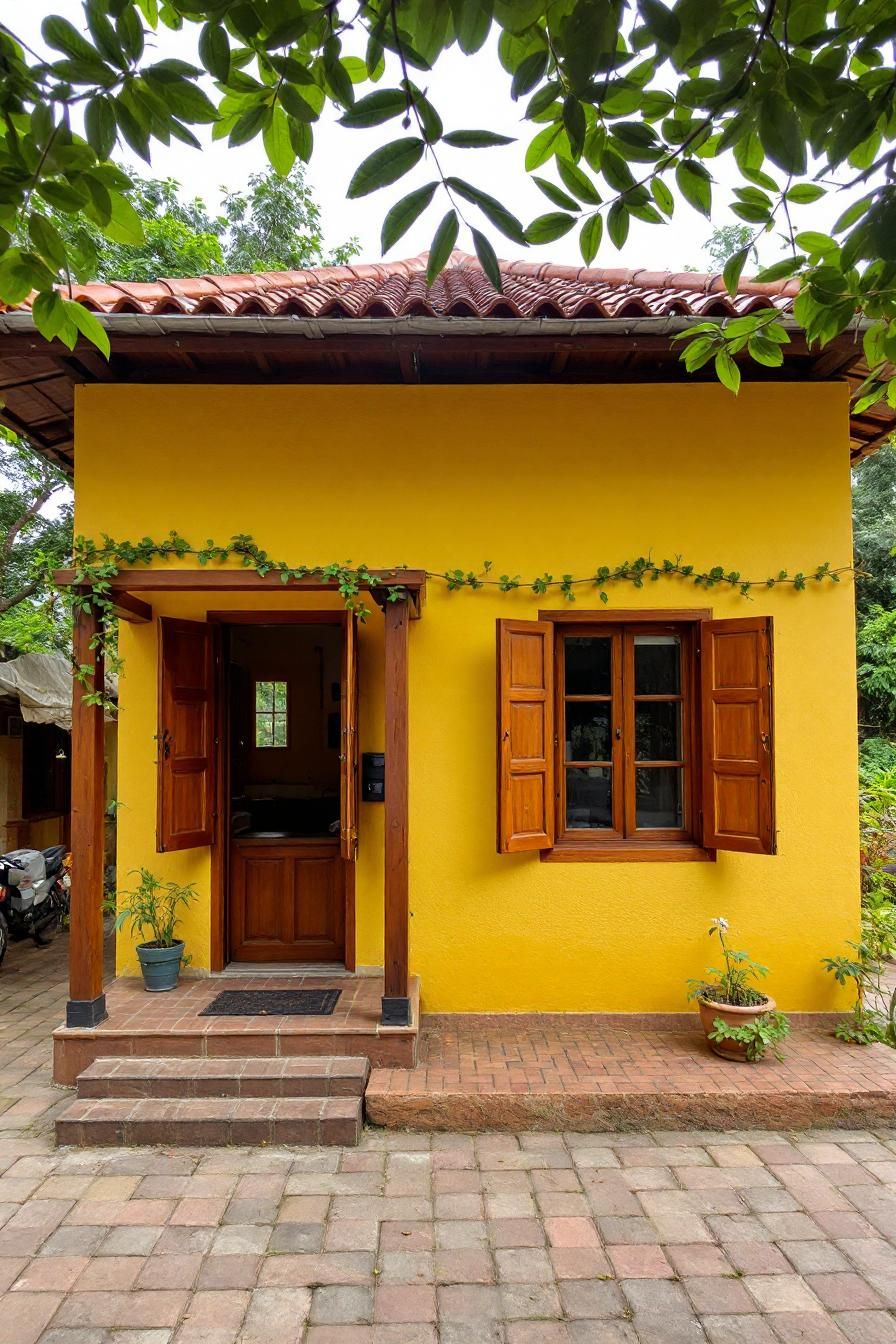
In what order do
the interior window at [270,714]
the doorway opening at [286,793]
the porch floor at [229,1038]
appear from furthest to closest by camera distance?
the interior window at [270,714] → the doorway opening at [286,793] → the porch floor at [229,1038]

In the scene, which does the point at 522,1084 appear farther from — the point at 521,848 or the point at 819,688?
the point at 819,688

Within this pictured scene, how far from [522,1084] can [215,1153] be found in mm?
1536

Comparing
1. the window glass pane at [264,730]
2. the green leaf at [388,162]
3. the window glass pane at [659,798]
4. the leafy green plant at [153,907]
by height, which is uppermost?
the green leaf at [388,162]

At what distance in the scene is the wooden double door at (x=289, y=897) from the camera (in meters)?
5.22

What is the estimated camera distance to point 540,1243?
2977 mm

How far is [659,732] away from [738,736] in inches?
21.0

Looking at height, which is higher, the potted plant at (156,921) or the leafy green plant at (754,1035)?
the potted plant at (156,921)

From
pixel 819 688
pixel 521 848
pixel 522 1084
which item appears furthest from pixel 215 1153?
pixel 819 688

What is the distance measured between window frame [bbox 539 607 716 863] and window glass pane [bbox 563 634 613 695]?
4 centimetres

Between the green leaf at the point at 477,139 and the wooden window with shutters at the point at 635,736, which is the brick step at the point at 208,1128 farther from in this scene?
the green leaf at the point at 477,139

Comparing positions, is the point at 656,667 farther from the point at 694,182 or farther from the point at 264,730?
the point at 264,730

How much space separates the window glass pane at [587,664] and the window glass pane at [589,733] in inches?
3.9

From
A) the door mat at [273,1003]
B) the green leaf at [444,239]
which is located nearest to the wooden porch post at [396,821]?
the door mat at [273,1003]

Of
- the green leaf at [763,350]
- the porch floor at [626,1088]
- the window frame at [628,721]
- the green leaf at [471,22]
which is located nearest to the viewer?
the green leaf at [471,22]
